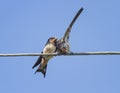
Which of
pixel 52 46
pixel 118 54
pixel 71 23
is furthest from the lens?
pixel 52 46

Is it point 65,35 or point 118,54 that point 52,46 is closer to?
point 65,35

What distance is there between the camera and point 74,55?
1249cm

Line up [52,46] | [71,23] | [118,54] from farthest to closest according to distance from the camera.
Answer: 1. [52,46]
2. [71,23]
3. [118,54]

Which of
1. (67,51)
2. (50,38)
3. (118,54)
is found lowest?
(118,54)

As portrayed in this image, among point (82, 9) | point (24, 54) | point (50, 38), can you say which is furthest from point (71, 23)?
point (50, 38)
